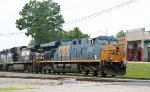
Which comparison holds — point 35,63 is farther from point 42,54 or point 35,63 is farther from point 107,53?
point 107,53

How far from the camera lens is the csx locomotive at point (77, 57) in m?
30.0

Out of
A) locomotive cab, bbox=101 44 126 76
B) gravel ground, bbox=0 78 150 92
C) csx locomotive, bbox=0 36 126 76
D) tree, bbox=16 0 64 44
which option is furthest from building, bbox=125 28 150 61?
gravel ground, bbox=0 78 150 92

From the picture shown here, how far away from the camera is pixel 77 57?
33438 millimetres

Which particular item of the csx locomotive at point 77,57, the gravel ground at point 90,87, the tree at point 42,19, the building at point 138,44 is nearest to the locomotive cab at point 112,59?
the csx locomotive at point 77,57

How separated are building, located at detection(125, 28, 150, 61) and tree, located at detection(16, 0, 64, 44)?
2071cm

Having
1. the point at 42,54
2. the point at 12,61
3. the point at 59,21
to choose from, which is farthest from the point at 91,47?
the point at 59,21

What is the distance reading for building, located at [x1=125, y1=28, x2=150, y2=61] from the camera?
66.2 m

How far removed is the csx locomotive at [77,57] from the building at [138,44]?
27.4 metres

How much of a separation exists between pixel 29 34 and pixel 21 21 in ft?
19.2

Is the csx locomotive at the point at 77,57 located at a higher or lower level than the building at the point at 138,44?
lower

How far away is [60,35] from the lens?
88312mm

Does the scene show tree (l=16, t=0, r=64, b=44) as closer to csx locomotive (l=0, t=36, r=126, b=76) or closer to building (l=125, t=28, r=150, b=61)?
building (l=125, t=28, r=150, b=61)

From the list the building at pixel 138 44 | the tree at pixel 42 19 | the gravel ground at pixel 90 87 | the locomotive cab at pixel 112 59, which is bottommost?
the gravel ground at pixel 90 87

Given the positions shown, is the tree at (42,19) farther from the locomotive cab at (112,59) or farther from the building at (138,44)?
the locomotive cab at (112,59)
